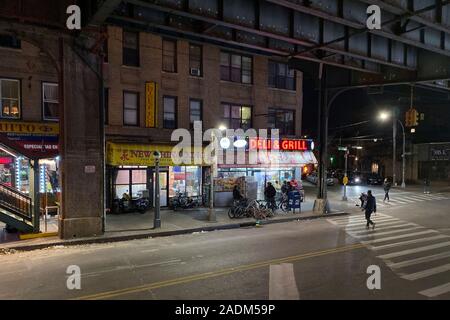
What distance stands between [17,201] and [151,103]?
8.54 m

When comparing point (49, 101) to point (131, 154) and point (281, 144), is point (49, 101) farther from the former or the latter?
point (281, 144)

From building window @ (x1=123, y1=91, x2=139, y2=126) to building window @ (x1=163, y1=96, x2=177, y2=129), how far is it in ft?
5.37

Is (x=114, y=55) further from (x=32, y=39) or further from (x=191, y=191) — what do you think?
(x=191, y=191)

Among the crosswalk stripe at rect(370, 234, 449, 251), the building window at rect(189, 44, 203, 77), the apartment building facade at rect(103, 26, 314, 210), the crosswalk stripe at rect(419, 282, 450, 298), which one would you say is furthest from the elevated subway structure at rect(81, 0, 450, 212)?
the crosswalk stripe at rect(419, 282, 450, 298)

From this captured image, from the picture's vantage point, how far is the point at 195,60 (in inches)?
870

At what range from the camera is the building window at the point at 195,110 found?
72.5 ft

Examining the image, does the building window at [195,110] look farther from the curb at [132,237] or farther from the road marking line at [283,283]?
the road marking line at [283,283]

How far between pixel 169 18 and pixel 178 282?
9.55m

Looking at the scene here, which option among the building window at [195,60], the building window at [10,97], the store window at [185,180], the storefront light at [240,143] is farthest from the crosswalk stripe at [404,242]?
the building window at [10,97]

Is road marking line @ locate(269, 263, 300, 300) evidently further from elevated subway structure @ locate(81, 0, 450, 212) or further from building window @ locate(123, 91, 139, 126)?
building window @ locate(123, 91, 139, 126)

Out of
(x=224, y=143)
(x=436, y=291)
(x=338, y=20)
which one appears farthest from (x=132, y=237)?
(x=338, y=20)

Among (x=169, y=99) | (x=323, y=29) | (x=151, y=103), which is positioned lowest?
(x=151, y=103)

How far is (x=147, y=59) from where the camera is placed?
66.7 feet

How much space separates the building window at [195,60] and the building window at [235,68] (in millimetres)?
1570
